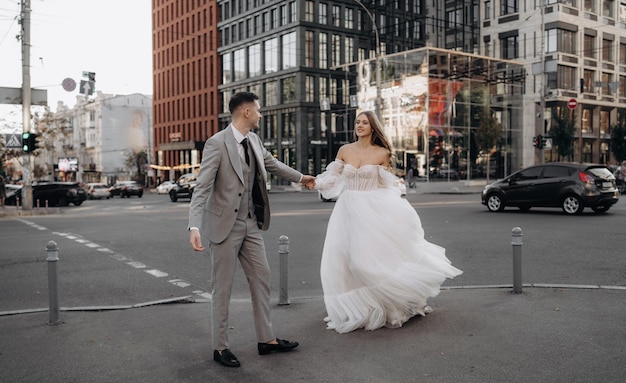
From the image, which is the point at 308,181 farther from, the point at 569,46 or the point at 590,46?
the point at 590,46

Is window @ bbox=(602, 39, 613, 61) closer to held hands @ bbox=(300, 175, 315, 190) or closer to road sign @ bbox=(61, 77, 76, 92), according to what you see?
road sign @ bbox=(61, 77, 76, 92)

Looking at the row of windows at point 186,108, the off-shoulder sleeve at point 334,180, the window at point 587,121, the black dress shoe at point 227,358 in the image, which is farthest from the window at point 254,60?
the black dress shoe at point 227,358

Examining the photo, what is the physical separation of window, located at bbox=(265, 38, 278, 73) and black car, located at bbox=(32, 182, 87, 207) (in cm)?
2859

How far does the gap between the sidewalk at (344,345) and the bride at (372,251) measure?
0.24 metres

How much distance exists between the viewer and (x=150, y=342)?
17.1 feet

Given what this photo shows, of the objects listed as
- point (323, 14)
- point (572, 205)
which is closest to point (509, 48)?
point (323, 14)

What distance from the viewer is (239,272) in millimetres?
9305

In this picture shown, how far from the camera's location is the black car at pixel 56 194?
34.1 m

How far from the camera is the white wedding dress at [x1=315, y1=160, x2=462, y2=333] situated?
5.41m

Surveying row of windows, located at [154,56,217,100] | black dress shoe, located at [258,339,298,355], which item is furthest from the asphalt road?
row of windows, located at [154,56,217,100]

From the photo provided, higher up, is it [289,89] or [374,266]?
[289,89]

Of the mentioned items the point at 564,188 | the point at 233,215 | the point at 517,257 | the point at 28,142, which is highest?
the point at 28,142

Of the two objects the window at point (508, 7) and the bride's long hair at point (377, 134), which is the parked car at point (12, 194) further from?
the window at point (508, 7)

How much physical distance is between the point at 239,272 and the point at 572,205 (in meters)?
12.3
